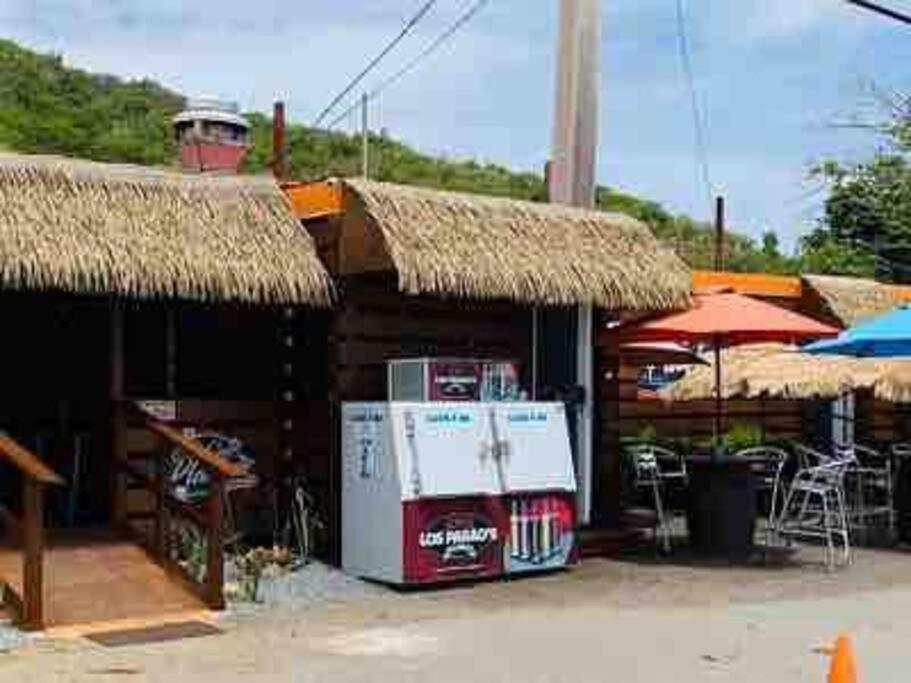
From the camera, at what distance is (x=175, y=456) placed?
12.3 meters

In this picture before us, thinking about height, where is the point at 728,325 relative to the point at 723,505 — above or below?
above

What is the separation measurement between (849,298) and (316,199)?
9.98 m

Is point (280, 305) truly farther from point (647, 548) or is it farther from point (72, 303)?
point (647, 548)

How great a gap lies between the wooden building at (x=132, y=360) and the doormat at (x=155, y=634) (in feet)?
1.27

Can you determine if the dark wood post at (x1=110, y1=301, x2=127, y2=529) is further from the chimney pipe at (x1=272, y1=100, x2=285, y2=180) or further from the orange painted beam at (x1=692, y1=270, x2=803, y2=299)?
the chimney pipe at (x1=272, y1=100, x2=285, y2=180)

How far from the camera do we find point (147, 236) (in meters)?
11.6

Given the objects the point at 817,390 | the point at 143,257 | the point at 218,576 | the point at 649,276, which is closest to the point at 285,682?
the point at 218,576

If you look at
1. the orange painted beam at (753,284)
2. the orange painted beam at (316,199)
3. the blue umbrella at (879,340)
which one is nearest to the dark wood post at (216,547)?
the orange painted beam at (316,199)

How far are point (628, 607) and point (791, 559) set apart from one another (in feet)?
10.9

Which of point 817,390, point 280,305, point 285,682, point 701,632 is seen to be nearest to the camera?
point 285,682

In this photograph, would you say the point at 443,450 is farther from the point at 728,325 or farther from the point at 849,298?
the point at 849,298

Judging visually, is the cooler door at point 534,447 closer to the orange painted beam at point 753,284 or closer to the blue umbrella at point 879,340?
the blue umbrella at point 879,340

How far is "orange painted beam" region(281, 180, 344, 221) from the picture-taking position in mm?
12594

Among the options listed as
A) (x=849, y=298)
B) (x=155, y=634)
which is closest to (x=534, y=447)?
(x=155, y=634)
